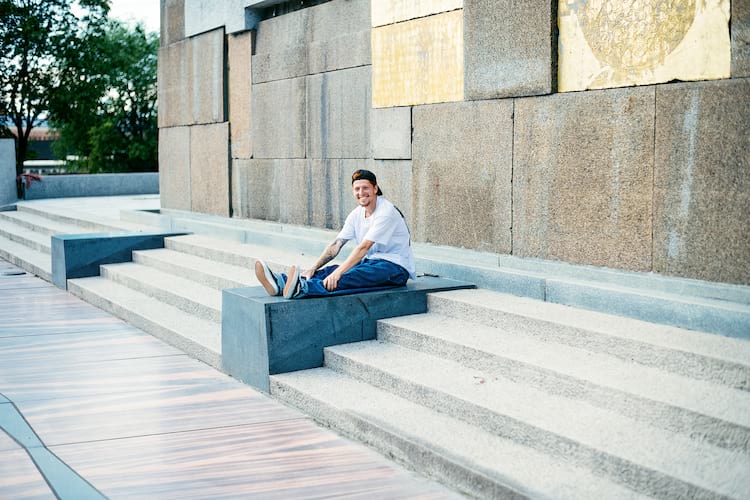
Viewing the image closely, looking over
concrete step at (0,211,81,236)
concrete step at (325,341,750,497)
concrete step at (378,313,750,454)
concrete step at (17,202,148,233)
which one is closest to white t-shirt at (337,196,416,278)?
concrete step at (378,313,750,454)

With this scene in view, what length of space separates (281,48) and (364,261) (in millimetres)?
5790

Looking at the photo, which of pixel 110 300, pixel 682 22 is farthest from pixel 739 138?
pixel 110 300

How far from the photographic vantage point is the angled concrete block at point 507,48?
7516 millimetres

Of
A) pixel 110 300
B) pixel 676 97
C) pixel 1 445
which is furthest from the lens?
pixel 110 300

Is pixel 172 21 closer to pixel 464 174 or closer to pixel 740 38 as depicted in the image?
pixel 464 174

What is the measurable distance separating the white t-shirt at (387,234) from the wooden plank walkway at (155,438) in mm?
1489

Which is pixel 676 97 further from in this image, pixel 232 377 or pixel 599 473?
pixel 232 377

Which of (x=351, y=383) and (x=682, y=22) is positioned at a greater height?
(x=682, y=22)

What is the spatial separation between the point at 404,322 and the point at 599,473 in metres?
2.63

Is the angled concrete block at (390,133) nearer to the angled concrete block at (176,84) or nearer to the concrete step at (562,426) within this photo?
the concrete step at (562,426)

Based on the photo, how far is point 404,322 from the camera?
684 cm

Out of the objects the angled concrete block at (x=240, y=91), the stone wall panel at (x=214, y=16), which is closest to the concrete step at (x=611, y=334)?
the angled concrete block at (x=240, y=91)

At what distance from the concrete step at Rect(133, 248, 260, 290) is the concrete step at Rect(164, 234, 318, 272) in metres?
0.08

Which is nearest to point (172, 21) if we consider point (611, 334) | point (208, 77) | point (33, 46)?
point (208, 77)
